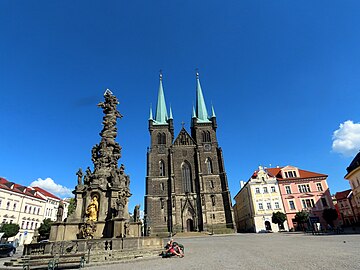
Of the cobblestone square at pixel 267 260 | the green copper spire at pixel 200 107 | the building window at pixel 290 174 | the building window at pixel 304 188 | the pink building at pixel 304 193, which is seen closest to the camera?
the cobblestone square at pixel 267 260

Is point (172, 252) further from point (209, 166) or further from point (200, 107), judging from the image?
point (200, 107)

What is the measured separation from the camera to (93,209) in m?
13.8

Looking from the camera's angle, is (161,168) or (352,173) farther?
(161,168)

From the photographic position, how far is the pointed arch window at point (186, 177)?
48.8m

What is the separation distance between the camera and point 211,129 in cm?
5472

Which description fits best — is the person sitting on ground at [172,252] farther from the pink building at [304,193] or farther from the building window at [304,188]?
the building window at [304,188]

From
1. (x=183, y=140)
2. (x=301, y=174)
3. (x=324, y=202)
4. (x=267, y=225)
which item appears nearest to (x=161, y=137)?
(x=183, y=140)

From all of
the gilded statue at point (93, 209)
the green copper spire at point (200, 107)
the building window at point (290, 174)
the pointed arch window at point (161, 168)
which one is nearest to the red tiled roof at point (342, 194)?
the building window at point (290, 174)

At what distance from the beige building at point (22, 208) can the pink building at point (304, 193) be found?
45162 millimetres

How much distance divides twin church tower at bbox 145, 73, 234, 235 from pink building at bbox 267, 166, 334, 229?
11.0 meters

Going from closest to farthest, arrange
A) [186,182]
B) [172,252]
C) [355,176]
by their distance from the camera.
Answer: [172,252]
[355,176]
[186,182]

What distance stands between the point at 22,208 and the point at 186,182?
3225 cm

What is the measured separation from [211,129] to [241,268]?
4819 centimetres

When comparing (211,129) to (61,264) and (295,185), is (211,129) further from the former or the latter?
(61,264)
